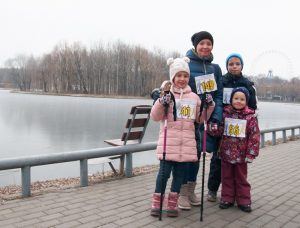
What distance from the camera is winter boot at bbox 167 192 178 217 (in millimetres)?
4350

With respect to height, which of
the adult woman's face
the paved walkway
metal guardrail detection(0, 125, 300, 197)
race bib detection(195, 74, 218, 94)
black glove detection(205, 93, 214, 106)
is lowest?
the paved walkway

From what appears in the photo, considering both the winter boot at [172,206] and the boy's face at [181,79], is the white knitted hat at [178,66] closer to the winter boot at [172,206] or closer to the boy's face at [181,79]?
the boy's face at [181,79]

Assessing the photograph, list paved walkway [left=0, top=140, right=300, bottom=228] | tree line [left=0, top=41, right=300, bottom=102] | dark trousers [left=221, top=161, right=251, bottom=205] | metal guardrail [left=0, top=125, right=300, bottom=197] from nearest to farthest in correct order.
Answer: paved walkway [left=0, top=140, right=300, bottom=228], dark trousers [left=221, top=161, right=251, bottom=205], metal guardrail [left=0, top=125, right=300, bottom=197], tree line [left=0, top=41, right=300, bottom=102]

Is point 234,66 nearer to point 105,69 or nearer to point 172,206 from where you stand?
point 172,206

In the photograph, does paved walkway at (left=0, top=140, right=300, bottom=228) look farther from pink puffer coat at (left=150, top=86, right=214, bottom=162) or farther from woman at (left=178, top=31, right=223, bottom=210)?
pink puffer coat at (left=150, top=86, right=214, bottom=162)

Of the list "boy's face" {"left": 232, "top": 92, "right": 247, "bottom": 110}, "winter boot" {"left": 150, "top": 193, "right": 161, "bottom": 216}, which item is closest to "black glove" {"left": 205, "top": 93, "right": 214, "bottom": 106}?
"boy's face" {"left": 232, "top": 92, "right": 247, "bottom": 110}

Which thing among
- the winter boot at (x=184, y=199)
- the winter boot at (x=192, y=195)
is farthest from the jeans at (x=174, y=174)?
the winter boot at (x=192, y=195)

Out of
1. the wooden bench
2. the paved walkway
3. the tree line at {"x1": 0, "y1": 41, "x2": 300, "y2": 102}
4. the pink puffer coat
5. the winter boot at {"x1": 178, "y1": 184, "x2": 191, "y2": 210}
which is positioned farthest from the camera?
the tree line at {"x1": 0, "y1": 41, "x2": 300, "y2": 102}

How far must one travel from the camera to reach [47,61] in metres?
81.6

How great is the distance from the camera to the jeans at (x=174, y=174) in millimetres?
4410

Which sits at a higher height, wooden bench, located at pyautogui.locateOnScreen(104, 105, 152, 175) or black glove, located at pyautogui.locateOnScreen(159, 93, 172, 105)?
black glove, located at pyautogui.locateOnScreen(159, 93, 172, 105)

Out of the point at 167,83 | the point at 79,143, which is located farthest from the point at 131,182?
the point at 79,143

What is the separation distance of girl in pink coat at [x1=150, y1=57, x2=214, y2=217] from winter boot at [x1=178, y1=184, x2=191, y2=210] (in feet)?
0.89

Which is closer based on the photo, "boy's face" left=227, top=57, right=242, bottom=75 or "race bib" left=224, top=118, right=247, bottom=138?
"race bib" left=224, top=118, right=247, bottom=138
